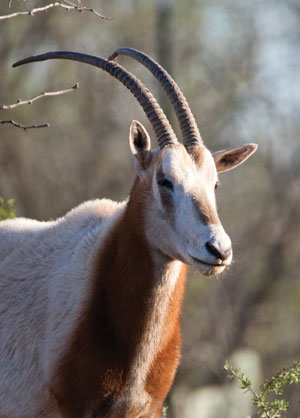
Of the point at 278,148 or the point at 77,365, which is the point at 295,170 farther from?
the point at 77,365

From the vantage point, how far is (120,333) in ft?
20.2

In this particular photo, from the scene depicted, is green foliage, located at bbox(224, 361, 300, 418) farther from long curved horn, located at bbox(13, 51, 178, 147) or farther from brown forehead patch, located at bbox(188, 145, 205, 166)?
long curved horn, located at bbox(13, 51, 178, 147)

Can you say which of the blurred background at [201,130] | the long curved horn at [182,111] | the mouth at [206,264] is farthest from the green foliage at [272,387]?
the blurred background at [201,130]

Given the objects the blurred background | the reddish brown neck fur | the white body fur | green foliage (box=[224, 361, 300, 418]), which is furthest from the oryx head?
the blurred background

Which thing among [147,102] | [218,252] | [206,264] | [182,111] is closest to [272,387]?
[206,264]

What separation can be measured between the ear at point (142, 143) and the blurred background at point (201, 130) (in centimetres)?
1362

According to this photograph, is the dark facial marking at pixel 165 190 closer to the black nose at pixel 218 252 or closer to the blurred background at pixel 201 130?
the black nose at pixel 218 252

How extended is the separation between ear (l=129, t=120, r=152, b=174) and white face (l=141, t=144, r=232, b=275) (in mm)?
58

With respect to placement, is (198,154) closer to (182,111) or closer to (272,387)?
(182,111)

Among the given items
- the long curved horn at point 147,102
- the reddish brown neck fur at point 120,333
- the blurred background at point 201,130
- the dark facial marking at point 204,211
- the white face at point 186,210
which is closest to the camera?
the white face at point 186,210

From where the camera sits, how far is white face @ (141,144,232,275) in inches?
220

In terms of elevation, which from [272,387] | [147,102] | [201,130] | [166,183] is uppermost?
[147,102]

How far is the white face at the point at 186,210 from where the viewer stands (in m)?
5.58

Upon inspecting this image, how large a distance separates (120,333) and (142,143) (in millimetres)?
1445
